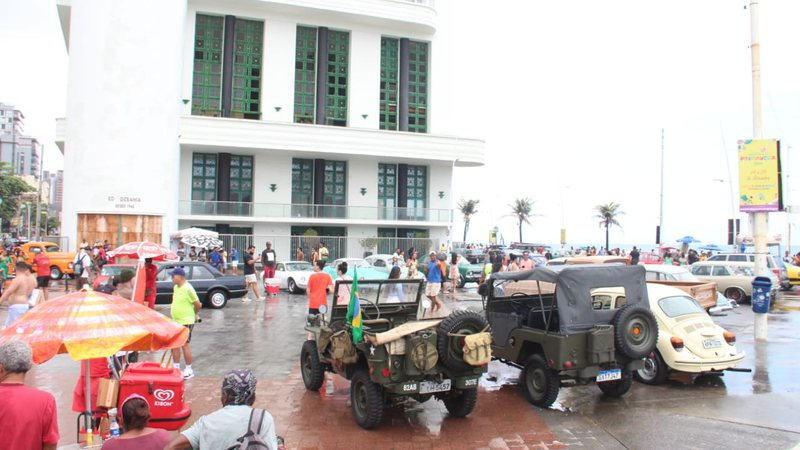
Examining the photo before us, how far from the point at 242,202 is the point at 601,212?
51.1m

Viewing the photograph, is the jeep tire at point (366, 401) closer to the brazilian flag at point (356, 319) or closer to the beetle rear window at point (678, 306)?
the brazilian flag at point (356, 319)

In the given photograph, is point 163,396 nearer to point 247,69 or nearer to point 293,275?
point 293,275

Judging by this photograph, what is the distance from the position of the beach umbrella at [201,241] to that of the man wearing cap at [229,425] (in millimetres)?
26248

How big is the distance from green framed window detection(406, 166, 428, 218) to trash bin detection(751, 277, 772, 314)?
98.6ft

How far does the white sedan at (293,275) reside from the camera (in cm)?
2239

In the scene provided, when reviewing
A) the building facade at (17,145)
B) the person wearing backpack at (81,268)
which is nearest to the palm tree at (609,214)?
the person wearing backpack at (81,268)

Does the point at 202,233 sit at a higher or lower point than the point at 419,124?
lower

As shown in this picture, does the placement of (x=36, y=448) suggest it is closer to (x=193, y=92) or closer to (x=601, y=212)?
(x=193, y=92)

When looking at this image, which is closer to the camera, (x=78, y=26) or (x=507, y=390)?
(x=507, y=390)

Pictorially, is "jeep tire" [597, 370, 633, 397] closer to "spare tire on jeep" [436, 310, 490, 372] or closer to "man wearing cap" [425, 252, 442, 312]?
"spare tire on jeep" [436, 310, 490, 372]

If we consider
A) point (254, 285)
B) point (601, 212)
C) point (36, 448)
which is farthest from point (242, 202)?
point (601, 212)

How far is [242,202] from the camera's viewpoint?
124 feet

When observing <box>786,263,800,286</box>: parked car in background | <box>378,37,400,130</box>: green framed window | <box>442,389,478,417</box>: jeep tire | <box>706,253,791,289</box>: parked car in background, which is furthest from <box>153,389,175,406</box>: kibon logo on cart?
<box>378,37,400,130</box>: green framed window

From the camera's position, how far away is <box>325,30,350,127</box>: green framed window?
131 ft
